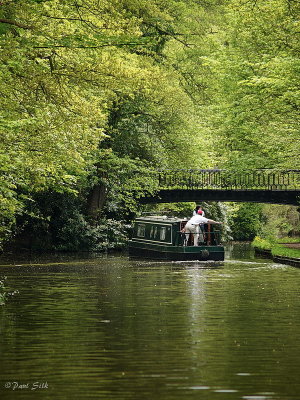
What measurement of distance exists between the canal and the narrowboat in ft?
33.2

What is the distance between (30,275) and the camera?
26.9 metres

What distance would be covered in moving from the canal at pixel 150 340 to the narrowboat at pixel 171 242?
10108mm

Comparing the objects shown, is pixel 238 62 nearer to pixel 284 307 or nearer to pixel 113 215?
pixel 113 215

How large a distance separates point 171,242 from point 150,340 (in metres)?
23.3

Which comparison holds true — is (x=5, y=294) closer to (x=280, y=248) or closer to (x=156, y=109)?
(x=280, y=248)

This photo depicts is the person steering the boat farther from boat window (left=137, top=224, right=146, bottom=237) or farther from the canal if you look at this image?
the canal

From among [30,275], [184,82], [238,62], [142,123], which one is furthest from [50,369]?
[184,82]

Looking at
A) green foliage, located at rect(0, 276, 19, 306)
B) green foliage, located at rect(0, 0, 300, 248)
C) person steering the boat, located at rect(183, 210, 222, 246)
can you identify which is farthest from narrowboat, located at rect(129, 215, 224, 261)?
green foliage, located at rect(0, 276, 19, 306)

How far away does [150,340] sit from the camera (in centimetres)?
1309

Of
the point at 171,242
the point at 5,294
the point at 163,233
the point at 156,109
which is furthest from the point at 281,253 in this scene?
the point at 5,294

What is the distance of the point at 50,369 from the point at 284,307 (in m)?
8.07

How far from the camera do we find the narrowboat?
3528 cm

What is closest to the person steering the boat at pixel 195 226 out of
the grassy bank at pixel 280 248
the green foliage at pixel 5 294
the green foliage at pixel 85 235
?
the grassy bank at pixel 280 248

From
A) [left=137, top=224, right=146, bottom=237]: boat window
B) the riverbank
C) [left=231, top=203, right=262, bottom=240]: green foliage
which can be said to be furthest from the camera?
[left=231, top=203, right=262, bottom=240]: green foliage
